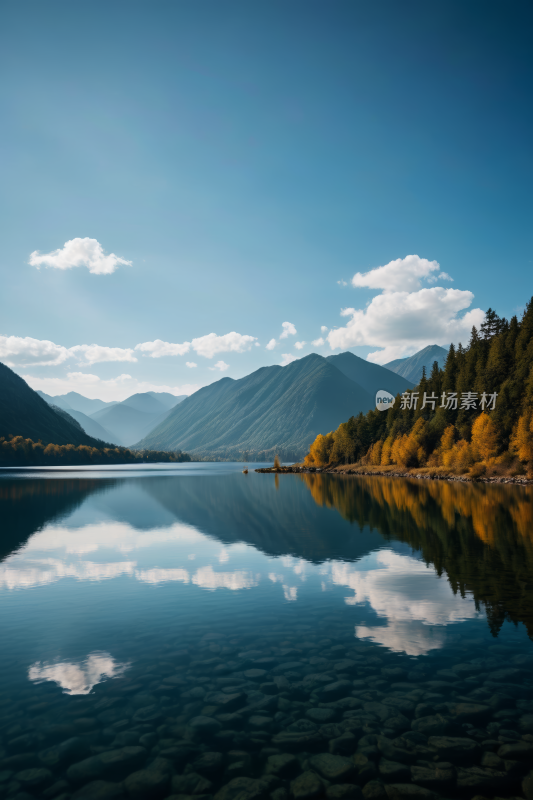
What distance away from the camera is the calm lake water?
9.10 metres

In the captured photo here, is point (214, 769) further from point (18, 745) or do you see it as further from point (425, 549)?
point (425, 549)

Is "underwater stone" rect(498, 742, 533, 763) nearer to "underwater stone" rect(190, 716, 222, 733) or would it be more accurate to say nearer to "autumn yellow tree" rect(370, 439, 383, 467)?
"underwater stone" rect(190, 716, 222, 733)

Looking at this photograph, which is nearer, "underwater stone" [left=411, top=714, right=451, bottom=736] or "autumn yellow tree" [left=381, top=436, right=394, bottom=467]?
"underwater stone" [left=411, top=714, right=451, bottom=736]

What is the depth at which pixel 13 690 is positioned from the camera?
13.0 m

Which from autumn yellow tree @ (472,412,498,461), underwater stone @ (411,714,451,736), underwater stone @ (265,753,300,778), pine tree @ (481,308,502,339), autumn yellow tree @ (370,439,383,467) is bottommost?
autumn yellow tree @ (370,439,383,467)

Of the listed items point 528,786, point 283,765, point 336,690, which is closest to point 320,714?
point 336,690

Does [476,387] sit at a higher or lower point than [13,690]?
higher

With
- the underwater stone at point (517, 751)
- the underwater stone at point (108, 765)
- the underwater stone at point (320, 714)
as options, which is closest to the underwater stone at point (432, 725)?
the underwater stone at point (517, 751)

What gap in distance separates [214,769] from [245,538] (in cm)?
3186

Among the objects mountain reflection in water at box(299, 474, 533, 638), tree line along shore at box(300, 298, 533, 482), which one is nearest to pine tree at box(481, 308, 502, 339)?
tree line along shore at box(300, 298, 533, 482)

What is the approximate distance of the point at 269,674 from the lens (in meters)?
13.6

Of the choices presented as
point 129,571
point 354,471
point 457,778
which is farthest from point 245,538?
point 354,471

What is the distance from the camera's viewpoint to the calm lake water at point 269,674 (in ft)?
29.9

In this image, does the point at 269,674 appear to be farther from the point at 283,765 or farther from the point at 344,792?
the point at 344,792
